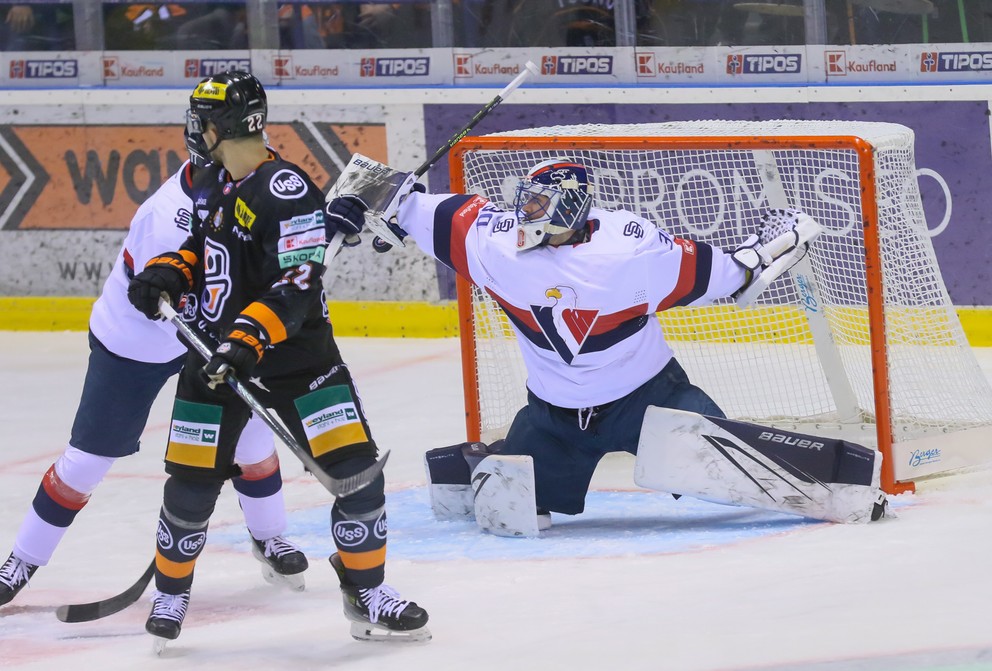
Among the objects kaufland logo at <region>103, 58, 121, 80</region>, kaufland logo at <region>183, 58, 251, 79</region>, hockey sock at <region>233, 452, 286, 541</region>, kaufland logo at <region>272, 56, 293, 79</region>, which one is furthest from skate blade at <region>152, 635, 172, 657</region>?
kaufland logo at <region>103, 58, 121, 80</region>

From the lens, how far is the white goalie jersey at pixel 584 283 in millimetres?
3789

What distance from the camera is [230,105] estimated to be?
3.04 meters

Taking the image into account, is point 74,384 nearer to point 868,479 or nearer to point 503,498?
point 503,498

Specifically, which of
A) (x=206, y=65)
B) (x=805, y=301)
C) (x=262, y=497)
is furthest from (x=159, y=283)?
(x=206, y=65)

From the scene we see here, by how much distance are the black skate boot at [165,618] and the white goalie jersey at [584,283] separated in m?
1.14

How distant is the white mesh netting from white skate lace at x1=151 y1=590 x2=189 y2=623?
5.57ft

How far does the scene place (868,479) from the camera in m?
3.81

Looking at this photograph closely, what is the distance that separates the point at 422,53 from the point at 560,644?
464 centimetres

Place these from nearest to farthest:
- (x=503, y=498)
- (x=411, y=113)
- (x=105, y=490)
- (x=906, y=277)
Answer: (x=503, y=498) → (x=906, y=277) → (x=105, y=490) → (x=411, y=113)

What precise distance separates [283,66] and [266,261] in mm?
4539

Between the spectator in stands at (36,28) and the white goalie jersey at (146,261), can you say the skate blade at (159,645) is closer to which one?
the white goalie jersey at (146,261)

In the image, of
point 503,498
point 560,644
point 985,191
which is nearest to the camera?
point 560,644

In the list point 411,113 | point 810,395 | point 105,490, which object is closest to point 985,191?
point 810,395

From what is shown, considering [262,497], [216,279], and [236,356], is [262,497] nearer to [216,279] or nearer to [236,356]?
[216,279]
